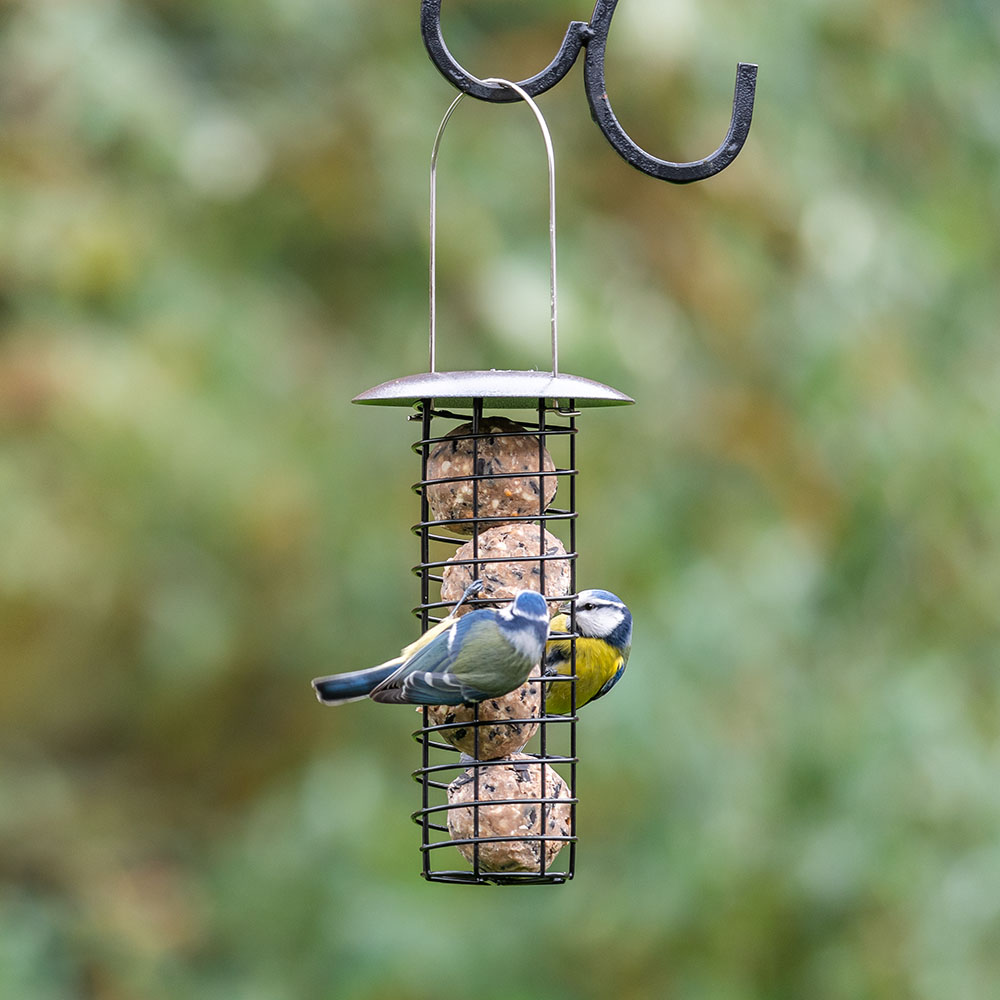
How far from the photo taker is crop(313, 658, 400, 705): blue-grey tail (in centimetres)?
397

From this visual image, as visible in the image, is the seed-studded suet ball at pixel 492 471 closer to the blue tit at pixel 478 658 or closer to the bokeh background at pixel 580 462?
the blue tit at pixel 478 658

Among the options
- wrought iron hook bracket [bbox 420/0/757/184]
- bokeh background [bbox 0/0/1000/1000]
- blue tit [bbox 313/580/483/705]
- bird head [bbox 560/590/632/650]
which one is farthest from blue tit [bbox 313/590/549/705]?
bokeh background [bbox 0/0/1000/1000]

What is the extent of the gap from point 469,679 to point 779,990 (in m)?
3.77

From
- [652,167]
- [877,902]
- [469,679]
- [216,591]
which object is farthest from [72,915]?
[652,167]

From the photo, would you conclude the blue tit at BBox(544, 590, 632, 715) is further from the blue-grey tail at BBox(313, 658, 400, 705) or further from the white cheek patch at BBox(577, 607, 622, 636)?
the blue-grey tail at BBox(313, 658, 400, 705)

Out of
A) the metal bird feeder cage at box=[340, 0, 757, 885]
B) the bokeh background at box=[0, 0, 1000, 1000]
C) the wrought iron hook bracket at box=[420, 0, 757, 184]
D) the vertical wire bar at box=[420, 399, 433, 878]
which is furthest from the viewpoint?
the bokeh background at box=[0, 0, 1000, 1000]

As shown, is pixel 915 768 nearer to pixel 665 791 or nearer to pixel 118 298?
pixel 665 791

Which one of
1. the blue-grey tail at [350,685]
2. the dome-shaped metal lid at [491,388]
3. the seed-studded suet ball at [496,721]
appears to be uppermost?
the dome-shaped metal lid at [491,388]

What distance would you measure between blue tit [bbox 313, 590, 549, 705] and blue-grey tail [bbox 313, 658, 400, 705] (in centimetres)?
16

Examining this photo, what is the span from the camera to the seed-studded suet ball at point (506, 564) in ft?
13.1

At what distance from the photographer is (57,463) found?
706 centimetres

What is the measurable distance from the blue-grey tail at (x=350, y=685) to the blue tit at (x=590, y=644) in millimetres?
403

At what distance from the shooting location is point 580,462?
23.8ft

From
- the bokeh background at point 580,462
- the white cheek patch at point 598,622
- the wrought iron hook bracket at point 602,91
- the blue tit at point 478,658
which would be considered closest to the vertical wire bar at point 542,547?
the white cheek patch at point 598,622
